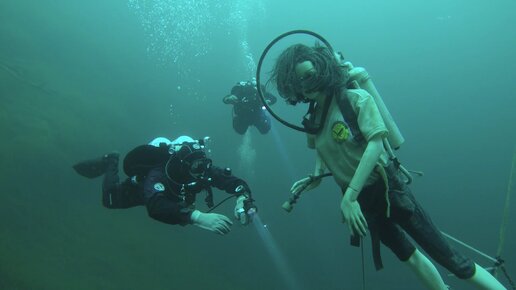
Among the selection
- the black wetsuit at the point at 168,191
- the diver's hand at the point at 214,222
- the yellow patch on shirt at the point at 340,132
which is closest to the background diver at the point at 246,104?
the black wetsuit at the point at 168,191

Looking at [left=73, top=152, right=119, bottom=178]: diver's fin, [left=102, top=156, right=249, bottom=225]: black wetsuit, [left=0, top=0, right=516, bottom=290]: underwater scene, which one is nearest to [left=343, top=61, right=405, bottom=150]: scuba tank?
[left=0, top=0, right=516, bottom=290]: underwater scene

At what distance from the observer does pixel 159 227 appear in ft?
28.2

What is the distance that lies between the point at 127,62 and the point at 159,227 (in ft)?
19.7

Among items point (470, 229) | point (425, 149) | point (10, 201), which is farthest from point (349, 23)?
point (10, 201)

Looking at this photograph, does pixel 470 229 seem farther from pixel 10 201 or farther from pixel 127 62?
pixel 10 201

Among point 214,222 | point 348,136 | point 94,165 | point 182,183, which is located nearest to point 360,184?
point 348,136

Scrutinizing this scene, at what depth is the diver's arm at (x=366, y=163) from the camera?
68.0 inches

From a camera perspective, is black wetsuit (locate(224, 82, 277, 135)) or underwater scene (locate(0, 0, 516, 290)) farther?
black wetsuit (locate(224, 82, 277, 135))

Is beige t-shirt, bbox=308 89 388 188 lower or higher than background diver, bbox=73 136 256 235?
lower

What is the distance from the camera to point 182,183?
3523 mm

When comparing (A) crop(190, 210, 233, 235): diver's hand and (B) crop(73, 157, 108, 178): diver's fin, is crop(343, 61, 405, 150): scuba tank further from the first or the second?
(B) crop(73, 157, 108, 178): diver's fin

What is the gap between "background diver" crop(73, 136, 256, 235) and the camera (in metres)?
2.98

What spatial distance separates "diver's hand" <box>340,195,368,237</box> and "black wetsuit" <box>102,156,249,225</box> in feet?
5.32

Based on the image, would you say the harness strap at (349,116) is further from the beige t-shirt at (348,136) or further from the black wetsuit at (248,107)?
the black wetsuit at (248,107)
